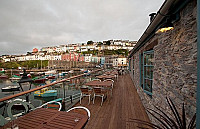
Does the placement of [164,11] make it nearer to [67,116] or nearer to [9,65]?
[67,116]

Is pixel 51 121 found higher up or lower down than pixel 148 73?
lower down

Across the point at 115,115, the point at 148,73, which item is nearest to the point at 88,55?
the point at 148,73

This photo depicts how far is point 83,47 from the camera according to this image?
319 ft

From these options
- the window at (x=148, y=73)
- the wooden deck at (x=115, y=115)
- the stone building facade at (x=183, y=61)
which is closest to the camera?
the stone building facade at (x=183, y=61)

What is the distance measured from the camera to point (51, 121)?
1248 mm

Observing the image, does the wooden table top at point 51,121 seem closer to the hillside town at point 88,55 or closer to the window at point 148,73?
→ the window at point 148,73

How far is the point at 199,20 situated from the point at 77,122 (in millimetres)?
1691

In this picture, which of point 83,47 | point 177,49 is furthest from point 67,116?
point 83,47

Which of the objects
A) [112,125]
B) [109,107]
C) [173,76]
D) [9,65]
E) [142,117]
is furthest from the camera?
[9,65]

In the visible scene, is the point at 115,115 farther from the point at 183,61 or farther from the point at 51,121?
the point at 183,61

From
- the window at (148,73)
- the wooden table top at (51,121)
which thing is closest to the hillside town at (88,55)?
the window at (148,73)

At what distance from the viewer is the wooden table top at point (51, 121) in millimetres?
1142

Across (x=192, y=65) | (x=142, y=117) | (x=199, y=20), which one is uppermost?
(x=199, y=20)

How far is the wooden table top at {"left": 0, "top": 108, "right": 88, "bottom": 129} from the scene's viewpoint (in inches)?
44.9
